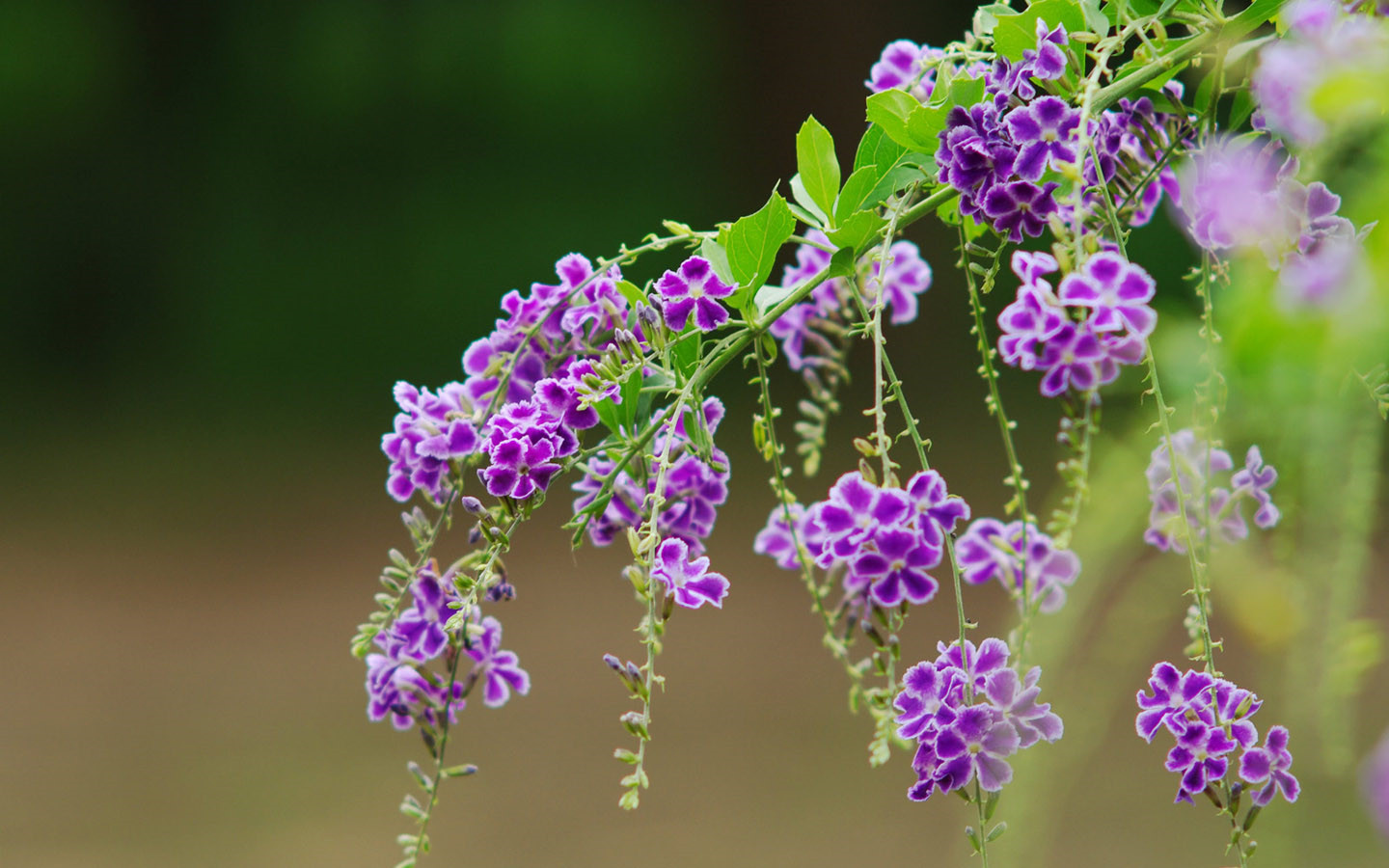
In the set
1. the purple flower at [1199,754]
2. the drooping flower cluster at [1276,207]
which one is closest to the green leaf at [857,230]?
the drooping flower cluster at [1276,207]

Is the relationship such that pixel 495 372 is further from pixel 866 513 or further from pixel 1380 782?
pixel 1380 782

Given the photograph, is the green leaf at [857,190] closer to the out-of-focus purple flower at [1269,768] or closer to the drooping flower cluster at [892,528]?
the drooping flower cluster at [892,528]

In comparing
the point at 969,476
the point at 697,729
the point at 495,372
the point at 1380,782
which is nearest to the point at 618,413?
the point at 495,372

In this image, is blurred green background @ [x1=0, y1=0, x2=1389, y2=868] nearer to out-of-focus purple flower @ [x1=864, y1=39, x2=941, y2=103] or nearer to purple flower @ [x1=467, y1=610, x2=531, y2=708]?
purple flower @ [x1=467, y1=610, x2=531, y2=708]

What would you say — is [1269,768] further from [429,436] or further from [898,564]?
[429,436]

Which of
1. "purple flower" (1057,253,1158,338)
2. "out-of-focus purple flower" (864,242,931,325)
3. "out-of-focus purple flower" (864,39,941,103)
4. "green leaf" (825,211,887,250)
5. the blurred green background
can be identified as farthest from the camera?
the blurred green background

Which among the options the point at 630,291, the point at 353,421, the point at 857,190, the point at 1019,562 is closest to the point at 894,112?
the point at 857,190

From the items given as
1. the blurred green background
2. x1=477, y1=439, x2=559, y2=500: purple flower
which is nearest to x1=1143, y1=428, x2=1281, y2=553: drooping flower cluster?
x1=477, y1=439, x2=559, y2=500: purple flower
